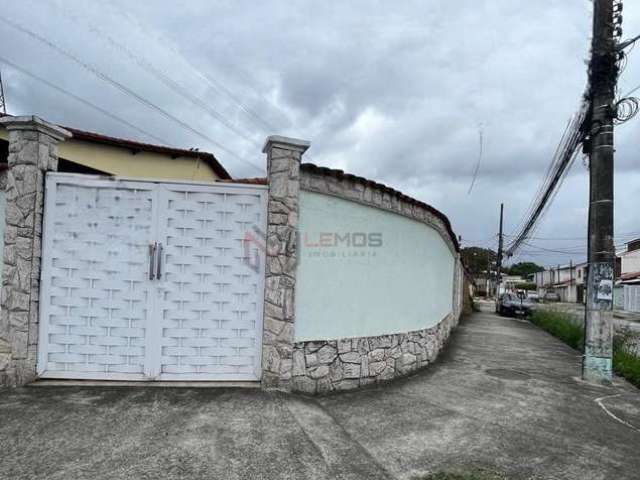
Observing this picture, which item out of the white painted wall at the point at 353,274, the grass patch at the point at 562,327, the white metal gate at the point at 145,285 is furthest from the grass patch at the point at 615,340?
the white metal gate at the point at 145,285

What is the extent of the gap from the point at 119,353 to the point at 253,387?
1639mm

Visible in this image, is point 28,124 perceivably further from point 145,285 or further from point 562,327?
point 562,327

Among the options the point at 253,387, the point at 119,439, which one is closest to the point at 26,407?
the point at 119,439

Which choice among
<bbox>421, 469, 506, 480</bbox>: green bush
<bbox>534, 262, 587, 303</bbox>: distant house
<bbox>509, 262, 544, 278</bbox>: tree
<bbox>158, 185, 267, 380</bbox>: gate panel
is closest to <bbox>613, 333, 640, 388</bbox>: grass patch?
<bbox>421, 469, 506, 480</bbox>: green bush

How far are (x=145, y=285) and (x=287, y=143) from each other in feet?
7.94

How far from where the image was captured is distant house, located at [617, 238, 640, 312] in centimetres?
3288

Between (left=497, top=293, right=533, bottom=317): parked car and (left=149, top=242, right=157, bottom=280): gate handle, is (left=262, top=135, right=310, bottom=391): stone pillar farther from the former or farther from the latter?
(left=497, top=293, right=533, bottom=317): parked car

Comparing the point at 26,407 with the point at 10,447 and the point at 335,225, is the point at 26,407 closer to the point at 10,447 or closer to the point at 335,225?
the point at 10,447

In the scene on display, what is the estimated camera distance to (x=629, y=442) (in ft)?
13.5

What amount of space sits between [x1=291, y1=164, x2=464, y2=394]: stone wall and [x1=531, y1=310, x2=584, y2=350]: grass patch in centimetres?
590

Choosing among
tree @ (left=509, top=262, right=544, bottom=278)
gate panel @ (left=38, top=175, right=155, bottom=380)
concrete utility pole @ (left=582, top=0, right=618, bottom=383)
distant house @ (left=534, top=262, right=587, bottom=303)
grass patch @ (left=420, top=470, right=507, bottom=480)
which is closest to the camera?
grass patch @ (left=420, top=470, right=507, bottom=480)

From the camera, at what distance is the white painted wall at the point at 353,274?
5031mm

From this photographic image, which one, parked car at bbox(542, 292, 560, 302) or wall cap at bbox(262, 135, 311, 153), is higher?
wall cap at bbox(262, 135, 311, 153)

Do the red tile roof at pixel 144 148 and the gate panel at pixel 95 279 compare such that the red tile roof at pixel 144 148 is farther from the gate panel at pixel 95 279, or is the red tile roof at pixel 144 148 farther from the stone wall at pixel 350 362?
the stone wall at pixel 350 362
